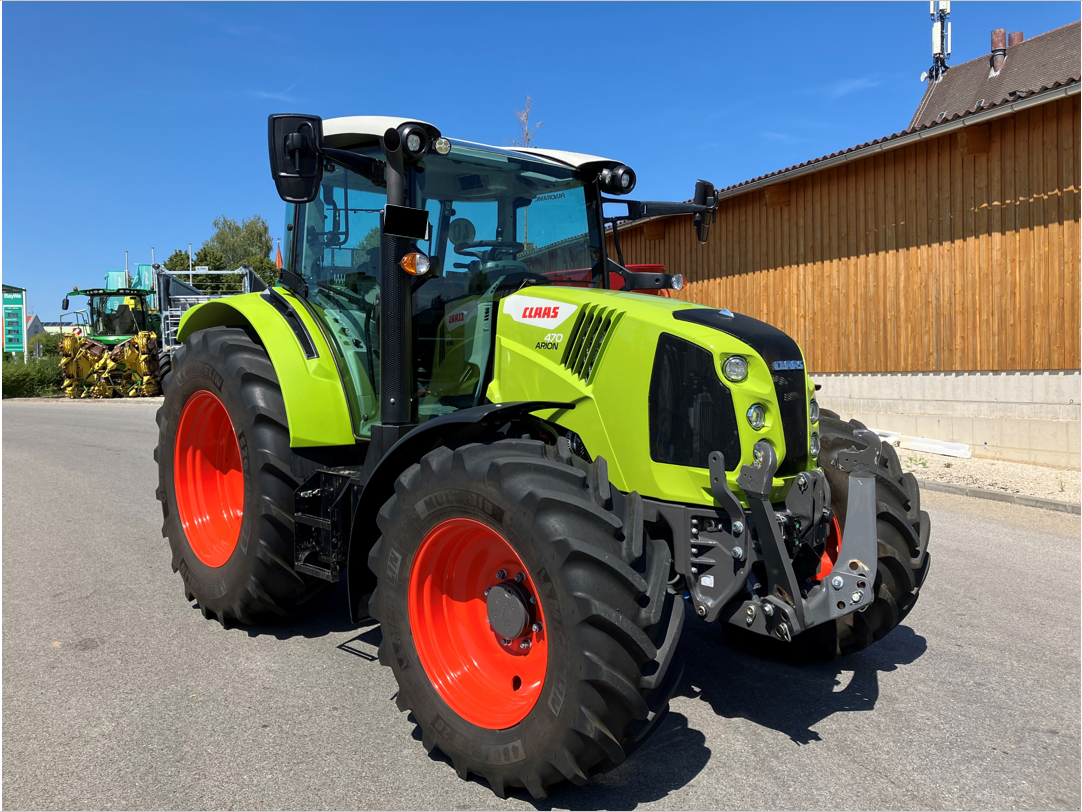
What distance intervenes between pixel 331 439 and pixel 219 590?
1084 millimetres

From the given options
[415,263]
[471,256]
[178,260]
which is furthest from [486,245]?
[178,260]

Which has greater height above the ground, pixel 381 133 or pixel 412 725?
pixel 381 133

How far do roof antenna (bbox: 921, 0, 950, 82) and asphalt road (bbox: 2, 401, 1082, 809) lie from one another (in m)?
22.8

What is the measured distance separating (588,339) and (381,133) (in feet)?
4.65

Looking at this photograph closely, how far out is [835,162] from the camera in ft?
38.9

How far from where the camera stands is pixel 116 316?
27.5 m

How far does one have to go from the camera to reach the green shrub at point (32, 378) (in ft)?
95.7

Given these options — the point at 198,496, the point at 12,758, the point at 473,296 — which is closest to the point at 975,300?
the point at 473,296

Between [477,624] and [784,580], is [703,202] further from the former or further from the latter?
[477,624]

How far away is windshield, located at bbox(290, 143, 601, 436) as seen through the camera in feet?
12.7

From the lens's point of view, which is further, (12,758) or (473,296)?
(473,296)

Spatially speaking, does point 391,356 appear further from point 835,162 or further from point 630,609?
point 835,162

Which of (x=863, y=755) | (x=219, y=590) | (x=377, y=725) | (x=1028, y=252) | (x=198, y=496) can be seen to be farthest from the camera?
(x=1028, y=252)

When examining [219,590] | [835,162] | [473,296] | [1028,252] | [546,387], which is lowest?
[219,590]
